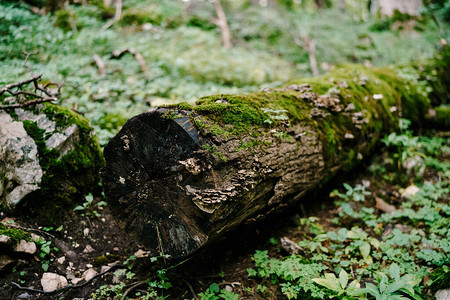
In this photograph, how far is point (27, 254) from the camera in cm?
230

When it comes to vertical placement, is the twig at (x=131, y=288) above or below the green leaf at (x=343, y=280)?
below

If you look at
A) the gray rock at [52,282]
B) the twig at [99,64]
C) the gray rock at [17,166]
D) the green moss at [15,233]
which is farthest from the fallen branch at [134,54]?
the gray rock at [52,282]

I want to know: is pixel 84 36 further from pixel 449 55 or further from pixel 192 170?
pixel 449 55

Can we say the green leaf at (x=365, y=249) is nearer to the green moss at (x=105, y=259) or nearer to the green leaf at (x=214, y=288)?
the green leaf at (x=214, y=288)

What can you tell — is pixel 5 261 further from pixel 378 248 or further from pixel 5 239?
pixel 378 248

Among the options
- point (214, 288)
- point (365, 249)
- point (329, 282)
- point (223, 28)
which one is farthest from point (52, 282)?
point (223, 28)

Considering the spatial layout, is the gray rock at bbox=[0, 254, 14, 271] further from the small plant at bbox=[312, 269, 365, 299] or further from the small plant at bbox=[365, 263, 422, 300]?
the small plant at bbox=[365, 263, 422, 300]

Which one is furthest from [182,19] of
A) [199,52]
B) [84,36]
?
[84,36]

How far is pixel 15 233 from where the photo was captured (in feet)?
7.48

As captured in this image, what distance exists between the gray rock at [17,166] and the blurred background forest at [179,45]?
0.84 m

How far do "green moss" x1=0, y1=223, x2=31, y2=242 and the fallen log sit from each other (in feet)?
2.70

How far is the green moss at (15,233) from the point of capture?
87.7 inches

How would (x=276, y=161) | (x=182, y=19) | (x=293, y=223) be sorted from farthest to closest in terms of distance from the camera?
(x=182, y=19) < (x=293, y=223) < (x=276, y=161)

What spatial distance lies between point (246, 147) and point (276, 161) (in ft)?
1.36
